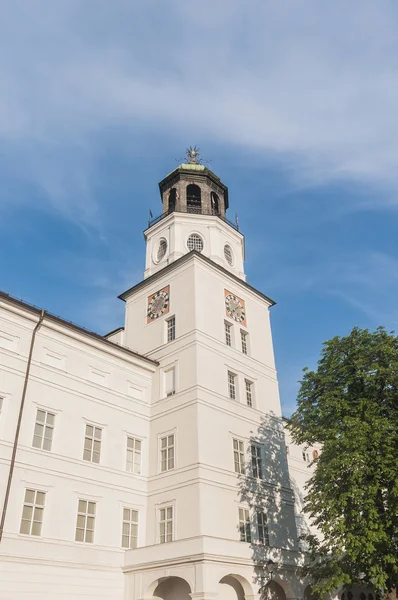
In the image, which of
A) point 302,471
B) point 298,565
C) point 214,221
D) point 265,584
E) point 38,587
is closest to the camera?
→ point 38,587

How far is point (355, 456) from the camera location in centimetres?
2311

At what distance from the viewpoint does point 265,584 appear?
2577 centimetres

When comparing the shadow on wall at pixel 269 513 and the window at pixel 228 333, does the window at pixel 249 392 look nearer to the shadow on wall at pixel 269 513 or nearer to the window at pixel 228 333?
the shadow on wall at pixel 269 513

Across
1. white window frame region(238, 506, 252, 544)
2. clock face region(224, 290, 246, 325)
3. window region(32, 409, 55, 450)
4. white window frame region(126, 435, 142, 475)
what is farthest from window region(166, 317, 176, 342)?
white window frame region(238, 506, 252, 544)

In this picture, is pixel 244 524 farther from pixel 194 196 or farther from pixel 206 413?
pixel 194 196

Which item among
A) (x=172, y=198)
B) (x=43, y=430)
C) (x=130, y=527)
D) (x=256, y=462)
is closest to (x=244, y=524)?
(x=256, y=462)

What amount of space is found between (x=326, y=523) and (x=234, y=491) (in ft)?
20.3

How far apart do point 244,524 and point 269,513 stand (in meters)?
2.53

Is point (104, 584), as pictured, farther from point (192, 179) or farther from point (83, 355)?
point (192, 179)

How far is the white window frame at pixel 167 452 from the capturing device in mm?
28766

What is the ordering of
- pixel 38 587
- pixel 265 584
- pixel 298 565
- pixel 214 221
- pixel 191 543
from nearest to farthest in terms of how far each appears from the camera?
pixel 38 587 < pixel 191 543 < pixel 265 584 < pixel 298 565 < pixel 214 221

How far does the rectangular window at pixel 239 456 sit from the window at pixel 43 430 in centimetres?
1049

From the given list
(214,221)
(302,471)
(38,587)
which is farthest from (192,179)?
(38,587)

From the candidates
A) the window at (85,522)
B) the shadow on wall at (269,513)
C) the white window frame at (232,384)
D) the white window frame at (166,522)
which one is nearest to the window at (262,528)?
the shadow on wall at (269,513)
